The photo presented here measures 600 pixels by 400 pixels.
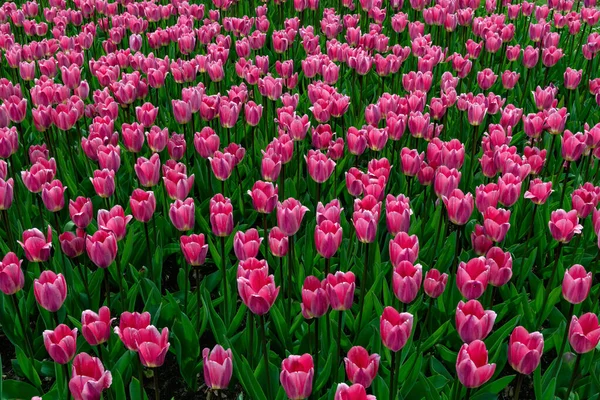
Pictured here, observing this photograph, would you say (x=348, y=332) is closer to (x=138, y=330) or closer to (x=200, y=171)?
(x=138, y=330)

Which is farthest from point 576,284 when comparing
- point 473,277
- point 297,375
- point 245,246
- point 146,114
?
point 146,114

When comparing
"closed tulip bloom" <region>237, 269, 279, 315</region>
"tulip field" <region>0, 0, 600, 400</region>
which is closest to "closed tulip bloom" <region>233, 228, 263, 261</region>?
"tulip field" <region>0, 0, 600, 400</region>

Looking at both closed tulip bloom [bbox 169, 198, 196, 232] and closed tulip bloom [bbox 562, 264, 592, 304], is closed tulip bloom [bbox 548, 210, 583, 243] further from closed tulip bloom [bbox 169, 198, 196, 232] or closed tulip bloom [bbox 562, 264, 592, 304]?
closed tulip bloom [bbox 169, 198, 196, 232]

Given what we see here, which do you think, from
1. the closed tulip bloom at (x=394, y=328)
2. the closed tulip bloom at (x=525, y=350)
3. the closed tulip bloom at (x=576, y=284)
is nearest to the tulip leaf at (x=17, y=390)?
the closed tulip bloom at (x=394, y=328)

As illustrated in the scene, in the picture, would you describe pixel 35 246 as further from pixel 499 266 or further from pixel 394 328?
pixel 499 266

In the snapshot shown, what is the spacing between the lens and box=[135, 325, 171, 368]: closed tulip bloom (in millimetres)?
2086

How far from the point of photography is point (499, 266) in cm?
254

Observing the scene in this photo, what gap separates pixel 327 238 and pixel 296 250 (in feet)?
2.85

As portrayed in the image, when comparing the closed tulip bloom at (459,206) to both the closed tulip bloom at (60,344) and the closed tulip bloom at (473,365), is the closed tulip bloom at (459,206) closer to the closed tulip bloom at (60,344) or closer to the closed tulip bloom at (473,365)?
the closed tulip bloom at (473,365)

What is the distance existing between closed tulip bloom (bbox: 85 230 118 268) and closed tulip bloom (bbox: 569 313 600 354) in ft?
5.62

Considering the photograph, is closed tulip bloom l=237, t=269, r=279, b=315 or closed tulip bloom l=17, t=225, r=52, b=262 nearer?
closed tulip bloom l=237, t=269, r=279, b=315

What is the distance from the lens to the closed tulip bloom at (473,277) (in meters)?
2.32

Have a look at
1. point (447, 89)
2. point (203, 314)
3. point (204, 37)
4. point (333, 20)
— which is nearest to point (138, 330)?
point (203, 314)

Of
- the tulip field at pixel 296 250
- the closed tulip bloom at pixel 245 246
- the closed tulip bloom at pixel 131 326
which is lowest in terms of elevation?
the tulip field at pixel 296 250
